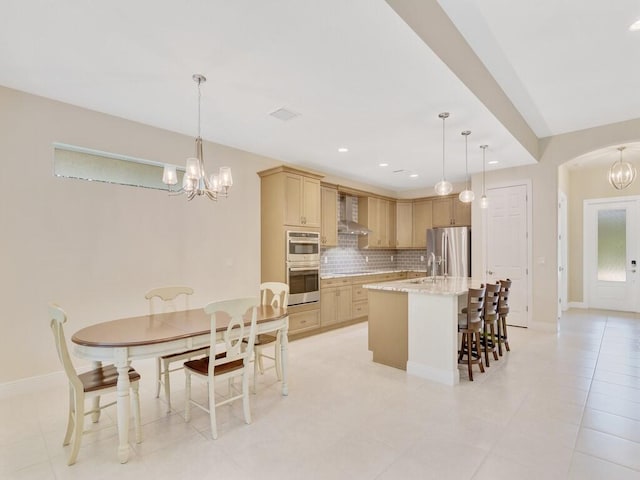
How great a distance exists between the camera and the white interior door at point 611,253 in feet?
21.9

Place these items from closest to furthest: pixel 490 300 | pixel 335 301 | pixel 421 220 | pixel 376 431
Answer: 1. pixel 376 431
2. pixel 490 300
3. pixel 335 301
4. pixel 421 220

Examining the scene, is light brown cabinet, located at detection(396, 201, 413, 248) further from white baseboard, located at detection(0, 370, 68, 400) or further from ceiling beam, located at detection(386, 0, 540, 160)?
white baseboard, located at detection(0, 370, 68, 400)

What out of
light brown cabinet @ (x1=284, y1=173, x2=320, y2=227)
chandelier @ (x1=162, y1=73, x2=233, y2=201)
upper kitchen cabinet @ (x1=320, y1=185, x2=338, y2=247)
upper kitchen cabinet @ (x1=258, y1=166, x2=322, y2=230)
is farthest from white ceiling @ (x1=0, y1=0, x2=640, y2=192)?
upper kitchen cabinet @ (x1=320, y1=185, x2=338, y2=247)

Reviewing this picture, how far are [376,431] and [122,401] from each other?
177cm

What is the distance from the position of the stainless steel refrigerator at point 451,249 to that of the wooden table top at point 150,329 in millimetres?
4488

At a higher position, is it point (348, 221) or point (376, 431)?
point (348, 221)

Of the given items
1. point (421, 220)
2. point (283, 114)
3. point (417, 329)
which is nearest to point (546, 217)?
point (421, 220)

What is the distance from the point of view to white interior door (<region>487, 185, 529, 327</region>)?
18.3ft

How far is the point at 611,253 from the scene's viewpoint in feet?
22.8

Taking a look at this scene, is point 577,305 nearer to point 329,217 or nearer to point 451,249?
point 451,249

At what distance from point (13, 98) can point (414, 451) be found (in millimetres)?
4493

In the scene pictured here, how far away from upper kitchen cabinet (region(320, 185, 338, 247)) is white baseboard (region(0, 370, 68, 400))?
386cm

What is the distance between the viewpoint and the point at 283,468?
6.64 ft

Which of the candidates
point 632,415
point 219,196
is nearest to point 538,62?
point 632,415
